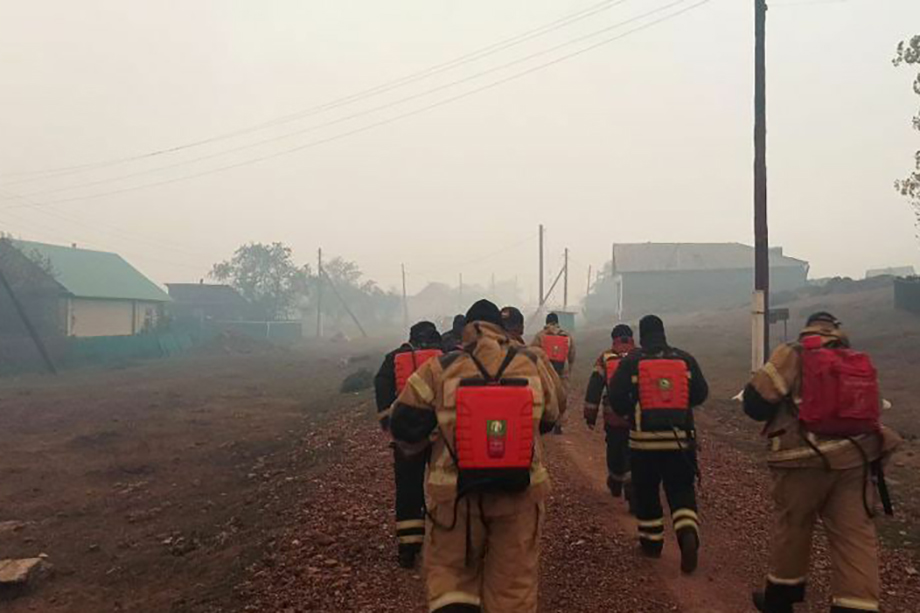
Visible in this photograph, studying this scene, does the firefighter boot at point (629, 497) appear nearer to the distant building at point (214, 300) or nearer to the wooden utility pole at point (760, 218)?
the wooden utility pole at point (760, 218)

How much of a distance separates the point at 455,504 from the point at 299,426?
13.2 meters

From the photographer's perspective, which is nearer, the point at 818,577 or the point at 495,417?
the point at 495,417

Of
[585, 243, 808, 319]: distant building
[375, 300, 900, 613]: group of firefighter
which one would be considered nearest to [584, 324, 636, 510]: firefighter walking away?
[375, 300, 900, 613]: group of firefighter

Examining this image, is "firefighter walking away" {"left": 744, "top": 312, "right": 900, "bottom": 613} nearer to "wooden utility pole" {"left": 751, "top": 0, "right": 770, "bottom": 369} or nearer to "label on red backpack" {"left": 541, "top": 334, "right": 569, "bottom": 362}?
"label on red backpack" {"left": 541, "top": 334, "right": 569, "bottom": 362}

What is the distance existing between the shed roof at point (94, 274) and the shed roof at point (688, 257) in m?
40.5

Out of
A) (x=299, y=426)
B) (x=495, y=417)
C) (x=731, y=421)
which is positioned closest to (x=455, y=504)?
(x=495, y=417)

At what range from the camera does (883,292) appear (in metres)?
36.5

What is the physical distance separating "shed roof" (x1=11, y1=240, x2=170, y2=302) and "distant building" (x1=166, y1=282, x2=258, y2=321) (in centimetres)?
1060

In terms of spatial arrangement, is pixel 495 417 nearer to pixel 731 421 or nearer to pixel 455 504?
pixel 455 504

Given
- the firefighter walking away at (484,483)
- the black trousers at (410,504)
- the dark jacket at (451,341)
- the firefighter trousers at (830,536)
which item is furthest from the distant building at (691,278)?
the firefighter walking away at (484,483)

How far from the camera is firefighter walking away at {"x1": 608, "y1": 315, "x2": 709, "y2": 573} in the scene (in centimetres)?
563

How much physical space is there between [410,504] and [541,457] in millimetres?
1972

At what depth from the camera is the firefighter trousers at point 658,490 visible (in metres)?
5.60

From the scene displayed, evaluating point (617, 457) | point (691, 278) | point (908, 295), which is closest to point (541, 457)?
point (617, 457)
